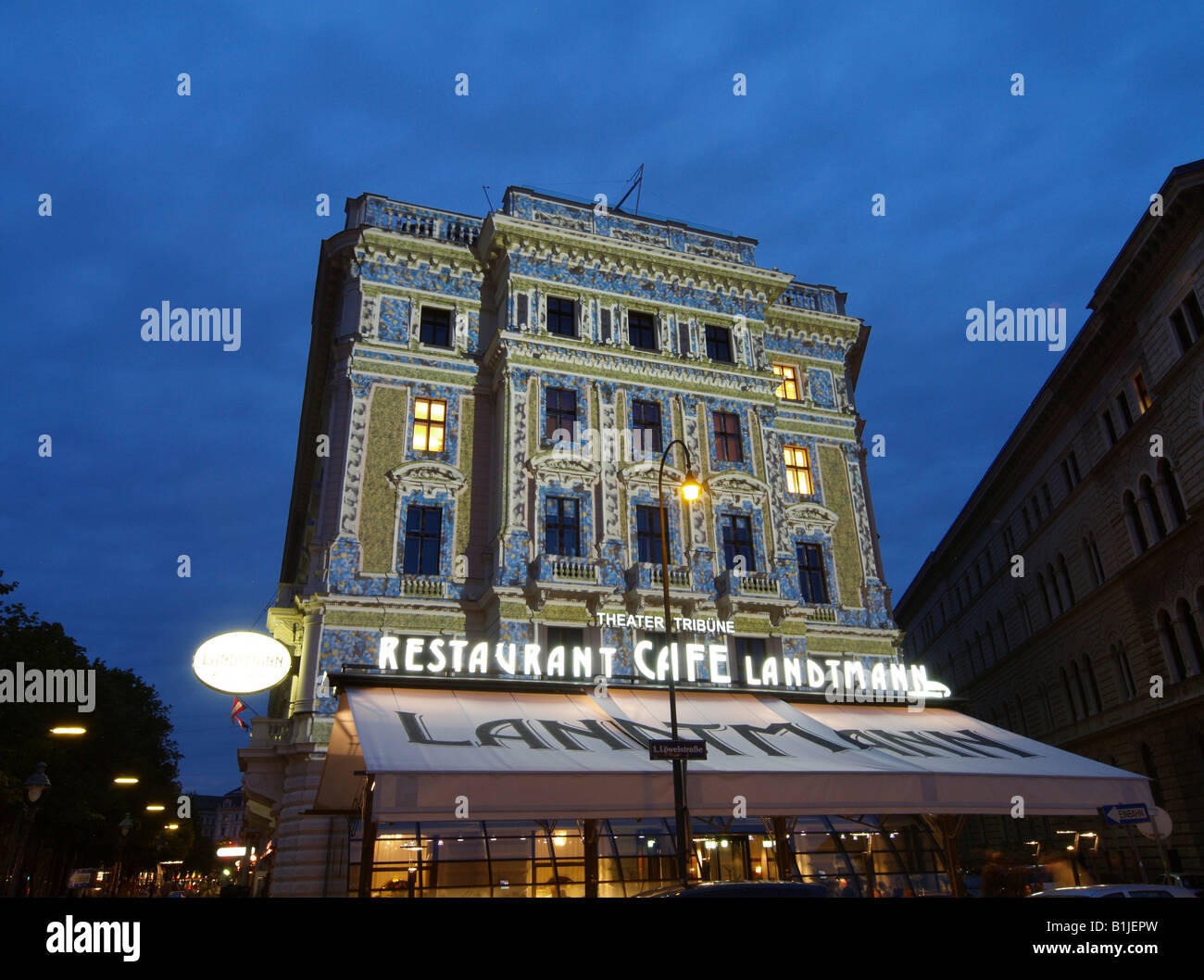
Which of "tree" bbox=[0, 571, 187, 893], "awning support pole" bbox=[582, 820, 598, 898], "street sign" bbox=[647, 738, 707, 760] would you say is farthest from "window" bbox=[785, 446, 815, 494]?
"tree" bbox=[0, 571, 187, 893]

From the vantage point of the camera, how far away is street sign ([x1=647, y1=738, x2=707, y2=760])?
14391 millimetres

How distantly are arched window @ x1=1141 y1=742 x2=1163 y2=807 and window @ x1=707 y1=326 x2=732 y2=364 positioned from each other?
23.6 meters

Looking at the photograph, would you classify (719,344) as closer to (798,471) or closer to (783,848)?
(798,471)

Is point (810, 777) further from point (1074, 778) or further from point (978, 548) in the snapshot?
point (978, 548)

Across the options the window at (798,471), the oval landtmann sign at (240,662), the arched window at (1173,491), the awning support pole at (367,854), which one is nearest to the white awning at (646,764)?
the awning support pole at (367,854)

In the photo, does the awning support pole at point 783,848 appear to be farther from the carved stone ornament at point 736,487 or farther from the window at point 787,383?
the window at point 787,383

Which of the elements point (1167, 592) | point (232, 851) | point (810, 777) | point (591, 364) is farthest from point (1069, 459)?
point (232, 851)

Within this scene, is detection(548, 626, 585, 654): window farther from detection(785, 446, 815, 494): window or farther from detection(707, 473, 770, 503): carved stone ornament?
detection(785, 446, 815, 494): window

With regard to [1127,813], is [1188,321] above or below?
above

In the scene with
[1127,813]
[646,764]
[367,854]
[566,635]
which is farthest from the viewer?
[566,635]

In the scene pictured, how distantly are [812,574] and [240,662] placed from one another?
25226mm

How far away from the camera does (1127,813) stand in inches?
653

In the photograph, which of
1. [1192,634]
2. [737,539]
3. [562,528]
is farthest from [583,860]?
[1192,634]

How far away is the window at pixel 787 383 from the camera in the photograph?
35906mm
